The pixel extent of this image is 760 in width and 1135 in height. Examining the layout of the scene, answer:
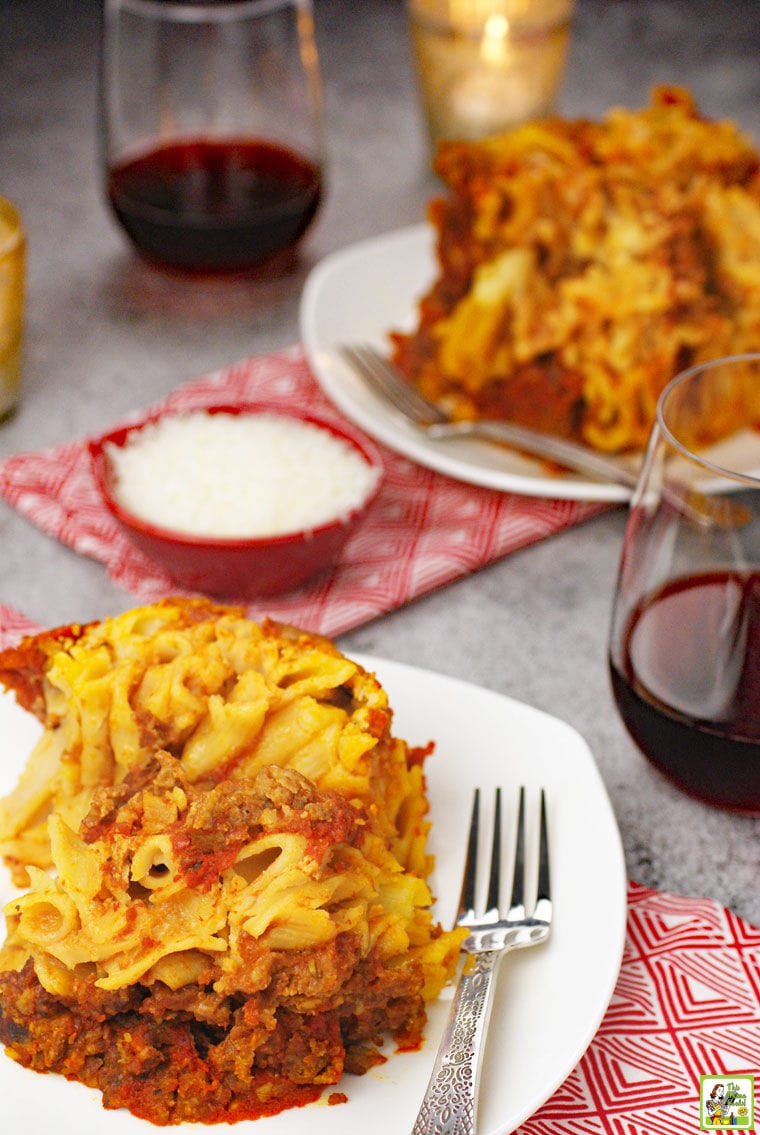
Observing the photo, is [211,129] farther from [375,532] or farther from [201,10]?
[375,532]

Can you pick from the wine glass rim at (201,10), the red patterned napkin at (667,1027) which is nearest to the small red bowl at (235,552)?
the red patterned napkin at (667,1027)

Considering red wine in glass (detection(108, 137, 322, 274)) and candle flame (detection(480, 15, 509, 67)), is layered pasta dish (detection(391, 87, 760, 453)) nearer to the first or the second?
red wine in glass (detection(108, 137, 322, 274))

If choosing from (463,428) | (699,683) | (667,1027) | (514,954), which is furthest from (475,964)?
(463,428)

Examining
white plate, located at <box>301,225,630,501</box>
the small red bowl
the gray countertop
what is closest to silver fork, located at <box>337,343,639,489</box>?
white plate, located at <box>301,225,630,501</box>

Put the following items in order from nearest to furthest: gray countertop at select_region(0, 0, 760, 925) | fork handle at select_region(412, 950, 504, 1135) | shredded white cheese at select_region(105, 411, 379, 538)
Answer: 1. fork handle at select_region(412, 950, 504, 1135)
2. gray countertop at select_region(0, 0, 760, 925)
3. shredded white cheese at select_region(105, 411, 379, 538)

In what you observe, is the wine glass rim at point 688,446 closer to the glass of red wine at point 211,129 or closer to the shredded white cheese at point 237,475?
the shredded white cheese at point 237,475
